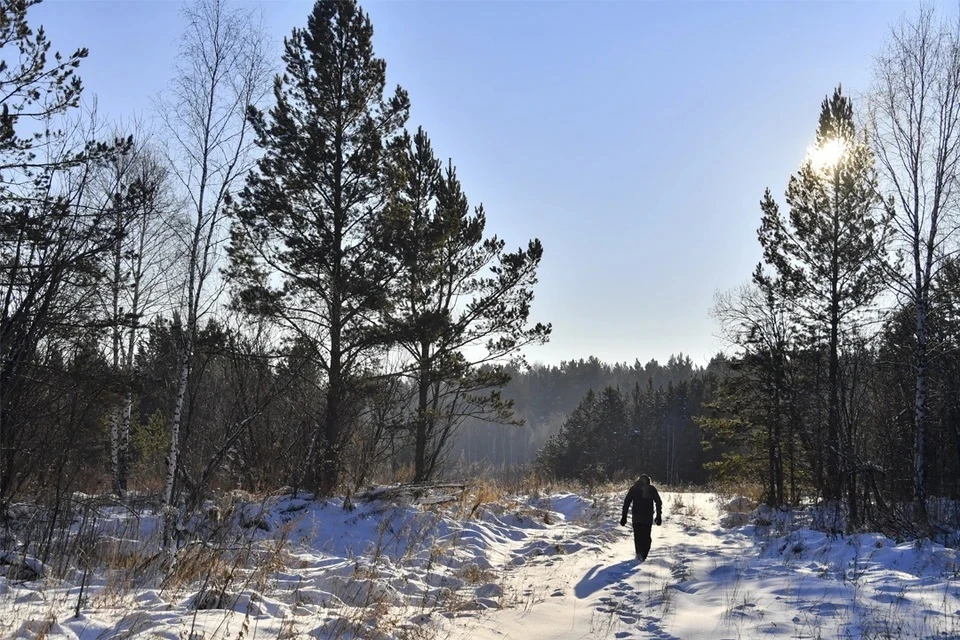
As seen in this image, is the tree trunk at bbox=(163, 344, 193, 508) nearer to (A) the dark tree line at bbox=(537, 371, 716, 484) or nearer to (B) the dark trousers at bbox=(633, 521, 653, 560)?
(B) the dark trousers at bbox=(633, 521, 653, 560)

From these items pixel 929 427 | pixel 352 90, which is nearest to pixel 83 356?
pixel 352 90

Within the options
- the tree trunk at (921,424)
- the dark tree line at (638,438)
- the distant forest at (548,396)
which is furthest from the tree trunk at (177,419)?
the distant forest at (548,396)

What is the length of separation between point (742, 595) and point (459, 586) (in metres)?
3.53

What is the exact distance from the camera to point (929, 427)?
1969 centimetres

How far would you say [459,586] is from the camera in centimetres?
820

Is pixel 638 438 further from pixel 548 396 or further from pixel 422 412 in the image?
pixel 548 396

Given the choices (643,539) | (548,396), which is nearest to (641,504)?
(643,539)

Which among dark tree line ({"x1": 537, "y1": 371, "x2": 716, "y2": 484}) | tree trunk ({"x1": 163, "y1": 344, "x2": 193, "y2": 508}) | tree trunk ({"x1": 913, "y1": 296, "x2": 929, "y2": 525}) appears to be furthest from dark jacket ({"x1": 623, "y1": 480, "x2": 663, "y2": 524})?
dark tree line ({"x1": 537, "y1": 371, "x2": 716, "y2": 484})

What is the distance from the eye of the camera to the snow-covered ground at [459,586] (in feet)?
17.3

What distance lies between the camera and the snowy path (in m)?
5.93

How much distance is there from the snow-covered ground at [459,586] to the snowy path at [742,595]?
3 centimetres

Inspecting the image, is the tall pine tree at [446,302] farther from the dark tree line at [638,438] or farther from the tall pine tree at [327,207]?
the dark tree line at [638,438]

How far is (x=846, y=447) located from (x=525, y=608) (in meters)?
10.3

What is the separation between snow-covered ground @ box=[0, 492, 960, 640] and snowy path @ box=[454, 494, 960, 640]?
0.10ft
